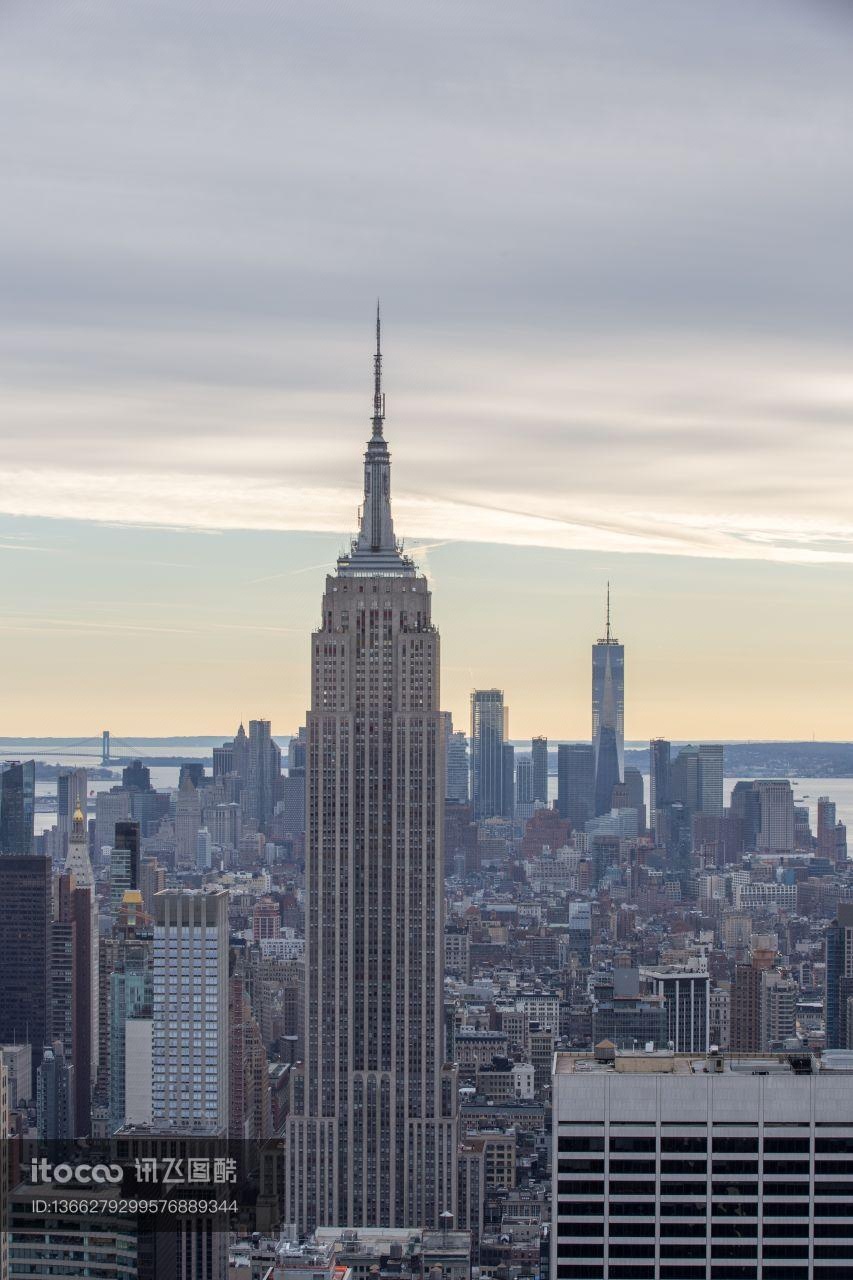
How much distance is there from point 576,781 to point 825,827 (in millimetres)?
2263

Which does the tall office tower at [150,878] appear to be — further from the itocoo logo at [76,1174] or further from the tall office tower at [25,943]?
the itocoo logo at [76,1174]

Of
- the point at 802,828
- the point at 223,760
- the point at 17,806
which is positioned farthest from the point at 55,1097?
the point at 802,828

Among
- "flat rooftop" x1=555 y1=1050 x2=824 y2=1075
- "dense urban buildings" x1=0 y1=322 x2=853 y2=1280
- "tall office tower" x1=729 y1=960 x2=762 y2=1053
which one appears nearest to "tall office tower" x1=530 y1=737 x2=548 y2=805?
"dense urban buildings" x1=0 y1=322 x2=853 y2=1280

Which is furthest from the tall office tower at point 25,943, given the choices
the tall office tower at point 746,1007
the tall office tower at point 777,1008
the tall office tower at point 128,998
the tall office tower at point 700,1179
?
the tall office tower at point 700,1179

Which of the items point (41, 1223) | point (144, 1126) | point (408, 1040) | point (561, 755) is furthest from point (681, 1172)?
point (561, 755)

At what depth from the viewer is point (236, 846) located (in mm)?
16672

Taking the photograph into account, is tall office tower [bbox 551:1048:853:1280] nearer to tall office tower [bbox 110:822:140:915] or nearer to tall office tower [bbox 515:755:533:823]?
tall office tower [bbox 110:822:140:915]

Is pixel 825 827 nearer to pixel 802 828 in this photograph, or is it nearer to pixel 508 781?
pixel 802 828

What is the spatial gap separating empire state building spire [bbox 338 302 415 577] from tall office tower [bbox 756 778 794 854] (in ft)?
13.5

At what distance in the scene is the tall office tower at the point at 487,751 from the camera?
1466cm

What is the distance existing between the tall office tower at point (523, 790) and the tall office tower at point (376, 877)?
1833 mm

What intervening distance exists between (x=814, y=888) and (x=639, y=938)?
1733 mm

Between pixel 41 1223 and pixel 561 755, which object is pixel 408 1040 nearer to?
pixel 561 755

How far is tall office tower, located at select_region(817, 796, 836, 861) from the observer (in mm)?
16688
